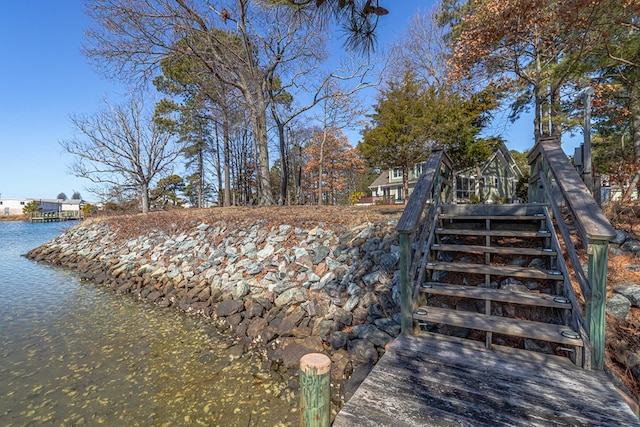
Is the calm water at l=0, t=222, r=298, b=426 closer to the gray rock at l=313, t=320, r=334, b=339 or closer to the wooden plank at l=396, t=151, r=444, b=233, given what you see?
the gray rock at l=313, t=320, r=334, b=339

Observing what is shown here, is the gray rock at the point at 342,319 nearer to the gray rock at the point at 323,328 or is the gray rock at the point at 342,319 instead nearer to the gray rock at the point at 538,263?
the gray rock at the point at 323,328

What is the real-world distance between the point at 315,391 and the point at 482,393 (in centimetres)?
122

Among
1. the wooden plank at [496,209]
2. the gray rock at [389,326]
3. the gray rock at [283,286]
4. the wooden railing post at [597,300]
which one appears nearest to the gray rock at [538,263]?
the wooden plank at [496,209]

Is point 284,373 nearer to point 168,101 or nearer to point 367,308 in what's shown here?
point 367,308

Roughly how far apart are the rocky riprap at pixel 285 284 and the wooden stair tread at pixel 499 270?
2.62 ft

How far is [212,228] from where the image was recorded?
820cm

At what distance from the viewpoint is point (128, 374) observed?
3.60 metres

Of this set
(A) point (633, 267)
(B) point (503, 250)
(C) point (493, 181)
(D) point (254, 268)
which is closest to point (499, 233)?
(B) point (503, 250)

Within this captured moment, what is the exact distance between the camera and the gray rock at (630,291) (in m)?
2.84

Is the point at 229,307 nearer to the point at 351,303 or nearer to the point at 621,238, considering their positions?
the point at 351,303

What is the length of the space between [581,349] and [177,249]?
26.9 feet

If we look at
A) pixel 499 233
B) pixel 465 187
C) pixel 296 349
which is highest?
pixel 465 187

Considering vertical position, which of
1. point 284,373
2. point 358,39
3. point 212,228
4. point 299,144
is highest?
point 299,144

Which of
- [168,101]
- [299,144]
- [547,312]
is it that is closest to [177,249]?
[547,312]
